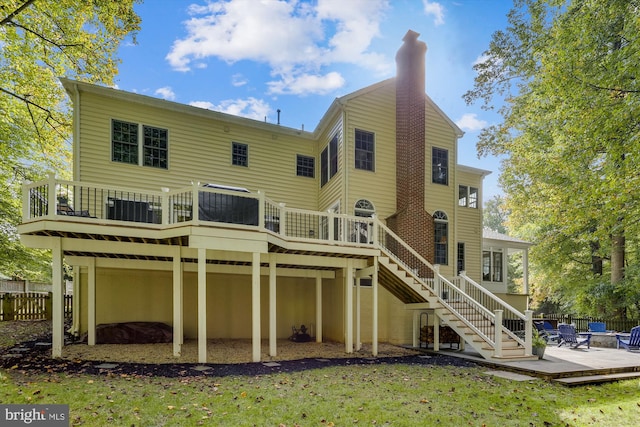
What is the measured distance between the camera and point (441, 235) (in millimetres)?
14078

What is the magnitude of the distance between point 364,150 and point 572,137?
7.38 m

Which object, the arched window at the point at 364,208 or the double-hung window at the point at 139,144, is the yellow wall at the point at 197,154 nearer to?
the double-hung window at the point at 139,144

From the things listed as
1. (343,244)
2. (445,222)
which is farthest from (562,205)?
(343,244)

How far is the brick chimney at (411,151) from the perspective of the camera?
12.5 metres

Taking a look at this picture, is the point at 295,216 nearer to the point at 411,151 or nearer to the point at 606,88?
the point at 411,151

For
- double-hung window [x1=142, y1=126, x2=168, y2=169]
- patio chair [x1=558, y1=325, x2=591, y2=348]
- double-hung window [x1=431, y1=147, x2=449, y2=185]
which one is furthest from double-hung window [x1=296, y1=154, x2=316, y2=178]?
patio chair [x1=558, y1=325, x2=591, y2=348]

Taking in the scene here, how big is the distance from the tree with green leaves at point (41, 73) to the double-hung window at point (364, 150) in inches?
332

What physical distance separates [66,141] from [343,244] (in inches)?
590

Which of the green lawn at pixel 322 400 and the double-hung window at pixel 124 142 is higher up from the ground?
the double-hung window at pixel 124 142

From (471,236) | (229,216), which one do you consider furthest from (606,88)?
(229,216)

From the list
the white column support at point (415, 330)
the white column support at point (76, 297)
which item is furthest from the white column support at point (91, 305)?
the white column support at point (415, 330)

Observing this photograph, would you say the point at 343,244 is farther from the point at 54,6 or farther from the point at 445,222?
the point at 54,6

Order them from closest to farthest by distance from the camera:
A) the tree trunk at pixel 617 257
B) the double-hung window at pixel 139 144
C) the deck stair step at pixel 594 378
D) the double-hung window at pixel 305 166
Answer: the deck stair step at pixel 594 378 → the double-hung window at pixel 139 144 → the double-hung window at pixel 305 166 → the tree trunk at pixel 617 257

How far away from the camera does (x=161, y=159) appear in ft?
40.0
